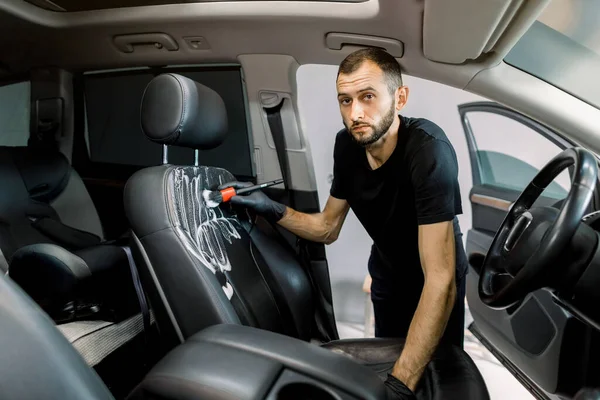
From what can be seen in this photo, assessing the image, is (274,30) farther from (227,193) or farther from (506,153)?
(506,153)

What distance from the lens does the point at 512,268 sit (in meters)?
0.98

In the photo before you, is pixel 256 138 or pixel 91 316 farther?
pixel 256 138

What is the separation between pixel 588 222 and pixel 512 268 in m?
0.22

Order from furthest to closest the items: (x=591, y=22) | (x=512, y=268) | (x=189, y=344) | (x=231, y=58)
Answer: (x=231, y=58)
(x=591, y=22)
(x=512, y=268)
(x=189, y=344)

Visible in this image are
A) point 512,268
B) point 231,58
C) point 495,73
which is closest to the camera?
point 512,268

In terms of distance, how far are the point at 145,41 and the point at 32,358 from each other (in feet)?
5.48

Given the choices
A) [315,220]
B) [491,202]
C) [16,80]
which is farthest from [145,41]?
[491,202]

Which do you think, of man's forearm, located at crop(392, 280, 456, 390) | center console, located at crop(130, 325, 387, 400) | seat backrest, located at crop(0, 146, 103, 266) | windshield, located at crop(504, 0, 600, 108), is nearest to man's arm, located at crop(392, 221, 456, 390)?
man's forearm, located at crop(392, 280, 456, 390)

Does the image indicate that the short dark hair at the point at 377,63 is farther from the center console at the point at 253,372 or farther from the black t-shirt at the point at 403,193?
the center console at the point at 253,372

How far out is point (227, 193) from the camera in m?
1.44

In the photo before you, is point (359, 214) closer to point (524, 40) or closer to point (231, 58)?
point (524, 40)

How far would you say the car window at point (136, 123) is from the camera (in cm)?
214

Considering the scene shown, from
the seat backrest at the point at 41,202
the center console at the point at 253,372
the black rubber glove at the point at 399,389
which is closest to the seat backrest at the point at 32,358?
the center console at the point at 253,372

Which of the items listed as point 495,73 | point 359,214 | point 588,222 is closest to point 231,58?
point 359,214
